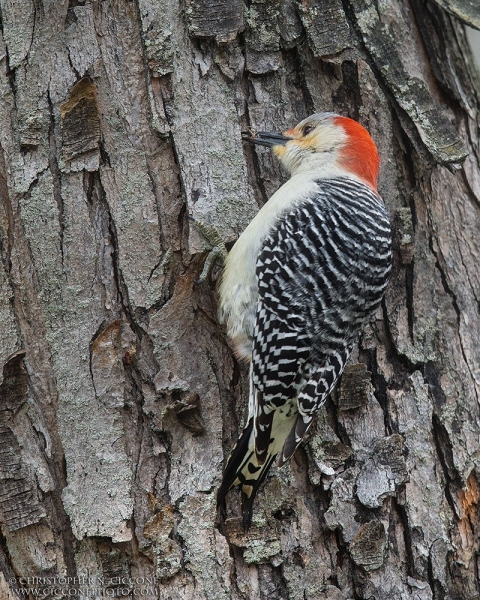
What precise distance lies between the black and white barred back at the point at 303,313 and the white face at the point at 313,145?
30 cm

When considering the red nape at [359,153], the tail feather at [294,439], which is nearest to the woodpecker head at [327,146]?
the red nape at [359,153]

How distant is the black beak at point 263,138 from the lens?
3584 mm

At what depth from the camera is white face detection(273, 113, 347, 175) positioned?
372cm

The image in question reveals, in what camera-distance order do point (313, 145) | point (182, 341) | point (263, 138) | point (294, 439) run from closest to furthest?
point (294, 439) → point (182, 341) → point (263, 138) → point (313, 145)

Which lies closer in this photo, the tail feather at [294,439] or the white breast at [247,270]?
the tail feather at [294,439]

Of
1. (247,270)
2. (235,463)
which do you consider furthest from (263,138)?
(235,463)

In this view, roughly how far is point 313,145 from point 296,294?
96 cm

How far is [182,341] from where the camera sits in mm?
3410

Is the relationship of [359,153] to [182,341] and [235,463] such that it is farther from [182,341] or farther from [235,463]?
[235,463]

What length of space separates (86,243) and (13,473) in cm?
108

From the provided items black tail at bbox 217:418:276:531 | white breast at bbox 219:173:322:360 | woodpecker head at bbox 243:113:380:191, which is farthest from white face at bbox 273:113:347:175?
black tail at bbox 217:418:276:531

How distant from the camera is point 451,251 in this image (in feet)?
12.8

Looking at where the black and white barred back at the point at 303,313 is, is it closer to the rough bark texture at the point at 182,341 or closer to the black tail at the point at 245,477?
the black tail at the point at 245,477

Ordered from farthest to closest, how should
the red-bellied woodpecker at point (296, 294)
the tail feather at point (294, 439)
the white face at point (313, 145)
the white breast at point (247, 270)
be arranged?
the white face at point (313, 145) → the white breast at point (247, 270) → the red-bellied woodpecker at point (296, 294) → the tail feather at point (294, 439)
